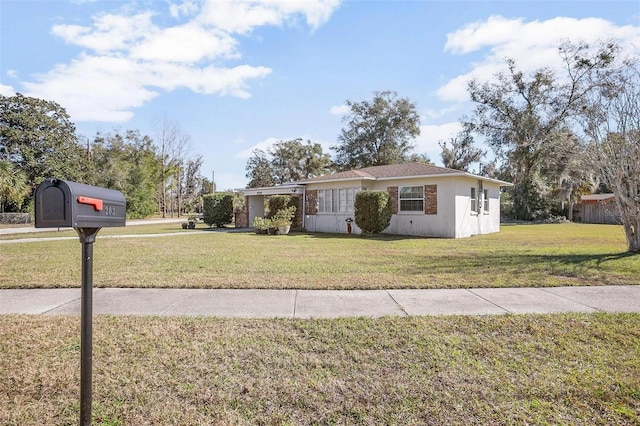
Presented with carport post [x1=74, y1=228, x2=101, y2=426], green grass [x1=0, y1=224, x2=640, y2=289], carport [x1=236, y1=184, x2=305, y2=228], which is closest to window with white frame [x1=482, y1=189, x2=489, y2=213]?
green grass [x1=0, y1=224, x2=640, y2=289]

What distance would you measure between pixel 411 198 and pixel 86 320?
52.2 ft

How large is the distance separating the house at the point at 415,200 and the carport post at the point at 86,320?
49.0 feet

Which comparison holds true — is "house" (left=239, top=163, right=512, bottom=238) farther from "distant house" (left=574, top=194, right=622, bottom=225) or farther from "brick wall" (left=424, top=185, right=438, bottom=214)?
"distant house" (left=574, top=194, right=622, bottom=225)

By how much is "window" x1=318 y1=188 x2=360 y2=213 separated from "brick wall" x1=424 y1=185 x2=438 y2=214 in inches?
128

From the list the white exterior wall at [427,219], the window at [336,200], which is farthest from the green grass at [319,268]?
the window at [336,200]

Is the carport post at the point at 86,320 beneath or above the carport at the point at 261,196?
beneath

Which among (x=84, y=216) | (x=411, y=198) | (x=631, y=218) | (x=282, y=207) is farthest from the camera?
(x=282, y=207)

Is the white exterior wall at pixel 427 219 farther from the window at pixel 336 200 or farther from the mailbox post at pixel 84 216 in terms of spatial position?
the mailbox post at pixel 84 216

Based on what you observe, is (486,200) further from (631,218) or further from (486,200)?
(631,218)

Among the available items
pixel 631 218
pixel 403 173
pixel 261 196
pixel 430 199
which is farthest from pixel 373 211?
pixel 261 196

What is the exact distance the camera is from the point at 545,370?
9.85ft

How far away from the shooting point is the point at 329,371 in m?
2.98

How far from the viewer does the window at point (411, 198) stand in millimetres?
16469

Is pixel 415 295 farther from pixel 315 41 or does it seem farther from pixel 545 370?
pixel 315 41
